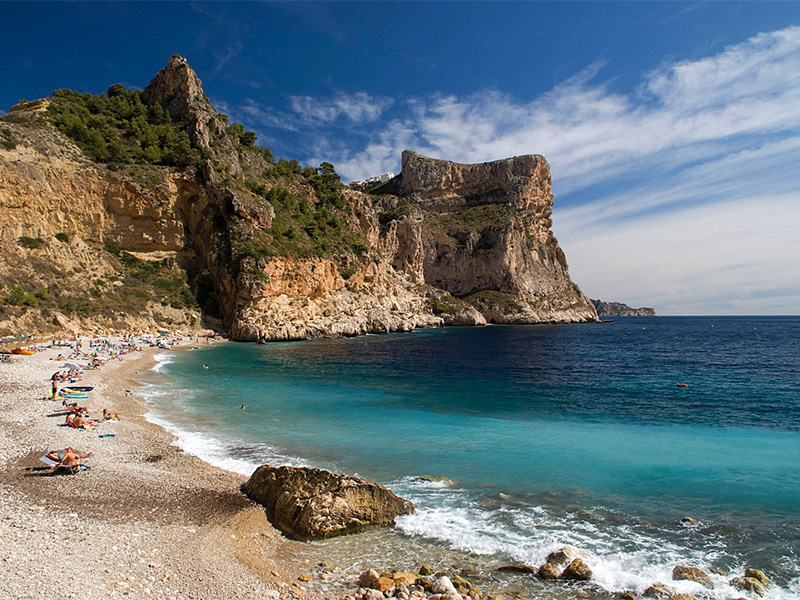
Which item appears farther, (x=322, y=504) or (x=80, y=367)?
(x=80, y=367)

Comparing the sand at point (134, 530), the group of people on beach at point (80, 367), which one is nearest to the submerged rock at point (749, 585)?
the sand at point (134, 530)

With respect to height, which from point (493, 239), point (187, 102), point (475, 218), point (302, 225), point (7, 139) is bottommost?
point (302, 225)

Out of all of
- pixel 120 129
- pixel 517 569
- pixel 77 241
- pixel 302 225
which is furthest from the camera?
pixel 302 225

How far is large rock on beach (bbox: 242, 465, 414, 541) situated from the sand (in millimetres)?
287

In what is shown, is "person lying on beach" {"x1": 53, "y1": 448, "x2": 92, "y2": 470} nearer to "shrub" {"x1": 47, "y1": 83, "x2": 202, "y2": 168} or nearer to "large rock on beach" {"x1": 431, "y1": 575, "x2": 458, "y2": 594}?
"large rock on beach" {"x1": 431, "y1": 575, "x2": 458, "y2": 594}

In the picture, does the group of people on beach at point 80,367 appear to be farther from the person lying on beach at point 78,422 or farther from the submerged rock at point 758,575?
the submerged rock at point 758,575

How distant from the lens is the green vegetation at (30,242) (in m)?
39.1

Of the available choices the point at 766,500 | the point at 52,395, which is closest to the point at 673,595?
the point at 766,500

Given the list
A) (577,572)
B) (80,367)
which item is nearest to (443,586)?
(577,572)

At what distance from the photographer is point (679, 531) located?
26.6 feet

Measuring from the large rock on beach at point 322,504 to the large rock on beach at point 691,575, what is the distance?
4.39 metres

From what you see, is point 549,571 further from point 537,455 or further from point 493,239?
point 493,239

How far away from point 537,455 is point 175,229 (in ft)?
166

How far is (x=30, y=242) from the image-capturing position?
1558 inches
